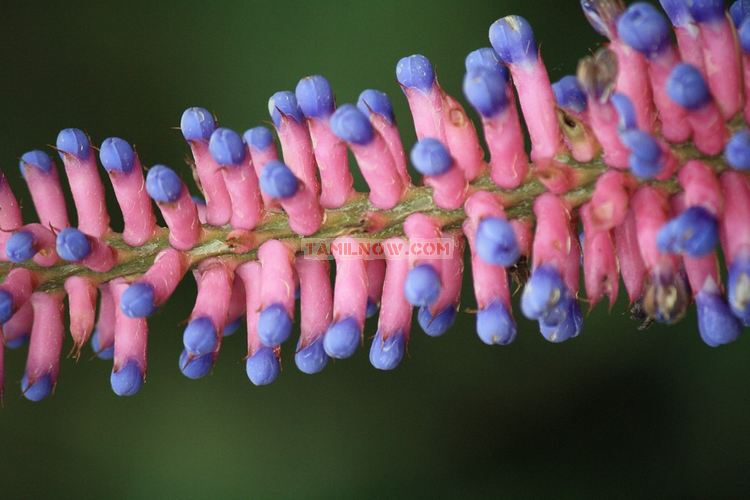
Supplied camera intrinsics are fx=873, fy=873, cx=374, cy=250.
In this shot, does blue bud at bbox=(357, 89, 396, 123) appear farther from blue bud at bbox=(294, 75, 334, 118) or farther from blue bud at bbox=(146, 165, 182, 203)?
blue bud at bbox=(146, 165, 182, 203)

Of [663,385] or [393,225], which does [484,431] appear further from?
[393,225]

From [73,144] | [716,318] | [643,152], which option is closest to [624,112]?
[643,152]

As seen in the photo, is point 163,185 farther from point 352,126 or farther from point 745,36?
point 745,36

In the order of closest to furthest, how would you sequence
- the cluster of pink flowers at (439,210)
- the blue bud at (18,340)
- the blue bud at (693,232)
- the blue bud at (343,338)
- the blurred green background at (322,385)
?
1. the blue bud at (693,232)
2. the cluster of pink flowers at (439,210)
3. the blue bud at (343,338)
4. the blue bud at (18,340)
5. the blurred green background at (322,385)

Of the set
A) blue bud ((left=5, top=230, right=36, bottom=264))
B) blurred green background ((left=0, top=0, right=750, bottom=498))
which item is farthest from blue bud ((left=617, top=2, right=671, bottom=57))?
blurred green background ((left=0, top=0, right=750, bottom=498))

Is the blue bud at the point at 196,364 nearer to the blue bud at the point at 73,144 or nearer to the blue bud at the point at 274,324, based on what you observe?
the blue bud at the point at 274,324

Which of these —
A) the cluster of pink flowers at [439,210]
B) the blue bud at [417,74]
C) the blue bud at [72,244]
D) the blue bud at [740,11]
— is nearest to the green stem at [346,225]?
the cluster of pink flowers at [439,210]
